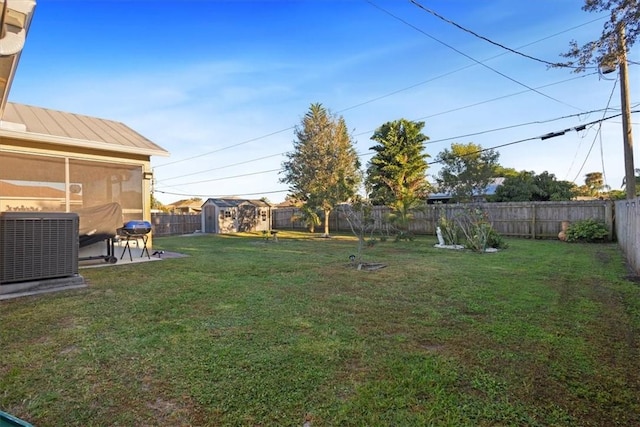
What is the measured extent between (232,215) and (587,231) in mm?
17577

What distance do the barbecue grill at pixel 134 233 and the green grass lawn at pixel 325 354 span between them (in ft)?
8.87

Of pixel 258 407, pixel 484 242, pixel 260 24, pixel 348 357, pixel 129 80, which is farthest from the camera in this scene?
pixel 129 80

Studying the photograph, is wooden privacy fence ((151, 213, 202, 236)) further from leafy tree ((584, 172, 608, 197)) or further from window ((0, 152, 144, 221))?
leafy tree ((584, 172, 608, 197))

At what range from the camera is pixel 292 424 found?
1.76m

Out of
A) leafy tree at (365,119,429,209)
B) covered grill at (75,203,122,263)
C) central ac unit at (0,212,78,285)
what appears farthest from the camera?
leafy tree at (365,119,429,209)

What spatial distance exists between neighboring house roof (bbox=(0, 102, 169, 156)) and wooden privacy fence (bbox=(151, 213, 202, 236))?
10.9 metres

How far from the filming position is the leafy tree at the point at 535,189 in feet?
52.1

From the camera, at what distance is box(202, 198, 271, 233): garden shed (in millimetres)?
20688

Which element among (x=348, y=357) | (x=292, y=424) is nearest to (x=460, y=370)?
(x=348, y=357)

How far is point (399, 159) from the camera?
16.8 meters

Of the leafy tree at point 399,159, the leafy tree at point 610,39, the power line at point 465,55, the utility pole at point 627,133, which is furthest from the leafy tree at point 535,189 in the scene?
the leafy tree at point 610,39

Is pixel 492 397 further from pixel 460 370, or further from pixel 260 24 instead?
pixel 260 24

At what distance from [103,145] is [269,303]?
574 cm

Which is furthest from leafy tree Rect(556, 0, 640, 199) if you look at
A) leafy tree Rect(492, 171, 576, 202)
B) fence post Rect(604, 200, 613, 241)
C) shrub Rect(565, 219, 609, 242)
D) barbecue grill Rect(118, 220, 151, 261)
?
leafy tree Rect(492, 171, 576, 202)
